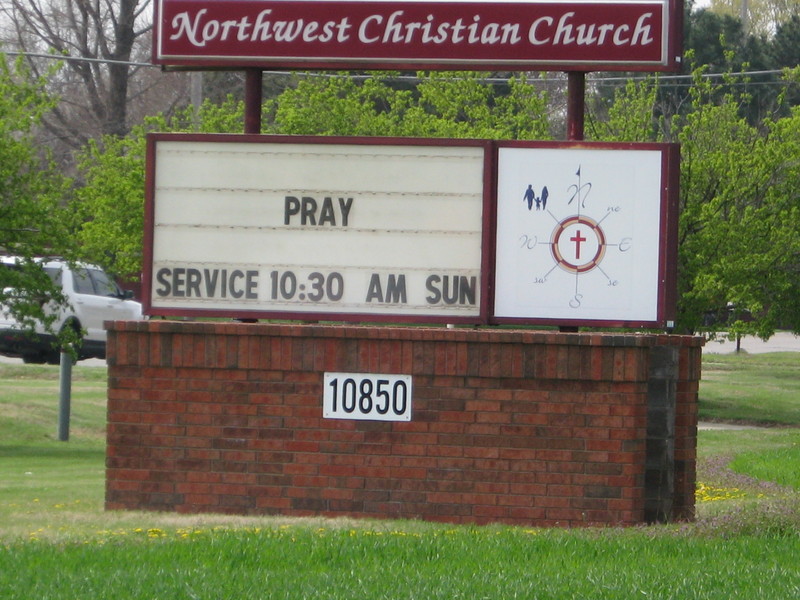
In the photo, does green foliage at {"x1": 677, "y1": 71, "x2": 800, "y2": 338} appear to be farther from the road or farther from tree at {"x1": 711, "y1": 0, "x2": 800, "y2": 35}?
tree at {"x1": 711, "y1": 0, "x2": 800, "y2": 35}

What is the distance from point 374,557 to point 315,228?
116 inches

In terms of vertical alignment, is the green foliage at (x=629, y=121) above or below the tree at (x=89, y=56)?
below

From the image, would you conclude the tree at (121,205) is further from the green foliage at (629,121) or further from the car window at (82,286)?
the green foliage at (629,121)

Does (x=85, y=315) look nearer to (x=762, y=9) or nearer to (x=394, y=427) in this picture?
(x=394, y=427)

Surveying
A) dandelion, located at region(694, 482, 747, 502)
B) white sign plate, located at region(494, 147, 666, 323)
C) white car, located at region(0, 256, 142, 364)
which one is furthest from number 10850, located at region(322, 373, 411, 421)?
white car, located at region(0, 256, 142, 364)

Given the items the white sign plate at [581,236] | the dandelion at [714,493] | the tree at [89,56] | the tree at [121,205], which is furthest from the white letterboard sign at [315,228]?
the tree at [89,56]

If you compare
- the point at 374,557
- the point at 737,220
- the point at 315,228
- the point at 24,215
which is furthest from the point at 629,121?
the point at 374,557

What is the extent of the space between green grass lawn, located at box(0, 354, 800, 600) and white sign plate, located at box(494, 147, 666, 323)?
1.60 metres

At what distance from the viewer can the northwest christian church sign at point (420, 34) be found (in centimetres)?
941

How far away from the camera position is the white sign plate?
366 inches

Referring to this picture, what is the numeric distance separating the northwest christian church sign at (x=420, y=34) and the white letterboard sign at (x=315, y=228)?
2.12ft

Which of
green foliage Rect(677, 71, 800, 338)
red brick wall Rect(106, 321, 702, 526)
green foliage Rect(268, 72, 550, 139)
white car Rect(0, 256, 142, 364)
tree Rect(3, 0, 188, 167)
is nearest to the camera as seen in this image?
red brick wall Rect(106, 321, 702, 526)

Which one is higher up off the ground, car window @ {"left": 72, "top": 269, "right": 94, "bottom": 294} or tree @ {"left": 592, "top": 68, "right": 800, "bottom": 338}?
tree @ {"left": 592, "top": 68, "right": 800, "bottom": 338}

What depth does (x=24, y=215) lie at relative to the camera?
52.9 feet
